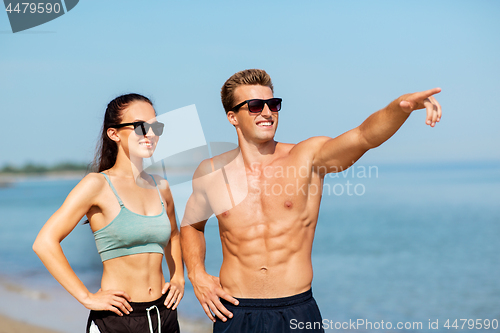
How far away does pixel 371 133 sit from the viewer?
2910 millimetres

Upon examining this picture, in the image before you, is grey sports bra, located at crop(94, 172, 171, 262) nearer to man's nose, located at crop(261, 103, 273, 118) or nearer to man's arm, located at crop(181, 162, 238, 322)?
man's arm, located at crop(181, 162, 238, 322)

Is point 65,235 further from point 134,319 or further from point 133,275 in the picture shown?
point 134,319

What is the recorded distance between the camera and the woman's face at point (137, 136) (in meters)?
3.43

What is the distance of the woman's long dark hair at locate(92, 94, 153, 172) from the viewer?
11.5ft

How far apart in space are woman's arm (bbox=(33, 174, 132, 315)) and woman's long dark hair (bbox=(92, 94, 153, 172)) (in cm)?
37

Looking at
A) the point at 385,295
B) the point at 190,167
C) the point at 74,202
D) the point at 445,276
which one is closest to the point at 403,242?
the point at 445,276

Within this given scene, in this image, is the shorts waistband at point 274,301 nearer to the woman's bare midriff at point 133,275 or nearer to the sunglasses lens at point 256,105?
the woman's bare midriff at point 133,275

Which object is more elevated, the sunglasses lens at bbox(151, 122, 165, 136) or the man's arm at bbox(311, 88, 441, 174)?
the sunglasses lens at bbox(151, 122, 165, 136)

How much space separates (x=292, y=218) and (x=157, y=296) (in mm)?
1189

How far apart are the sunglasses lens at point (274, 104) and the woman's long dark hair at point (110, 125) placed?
3.14 ft

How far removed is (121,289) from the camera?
3307 mm

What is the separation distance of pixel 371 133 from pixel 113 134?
1940mm

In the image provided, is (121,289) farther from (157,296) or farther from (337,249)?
(337,249)

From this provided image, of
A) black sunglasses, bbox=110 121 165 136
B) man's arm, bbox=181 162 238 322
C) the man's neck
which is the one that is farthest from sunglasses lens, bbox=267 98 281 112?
black sunglasses, bbox=110 121 165 136
